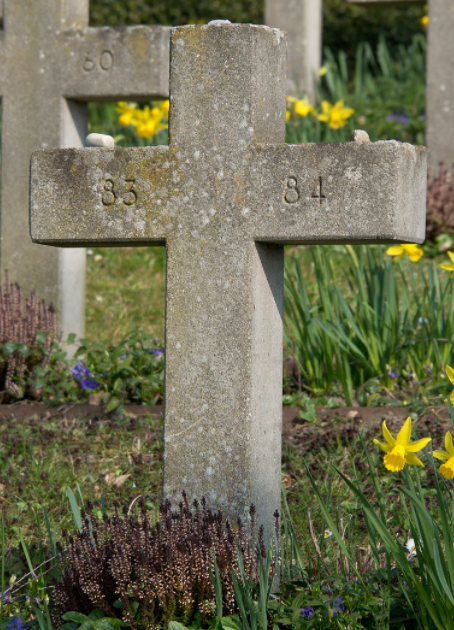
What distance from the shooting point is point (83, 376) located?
454 centimetres

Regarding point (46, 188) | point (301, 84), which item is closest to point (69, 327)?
point (46, 188)

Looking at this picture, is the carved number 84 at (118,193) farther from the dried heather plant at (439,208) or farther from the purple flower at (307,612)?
the dried heather plant at (439,208)

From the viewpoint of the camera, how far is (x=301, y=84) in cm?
930

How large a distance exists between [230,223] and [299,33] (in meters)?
7.37

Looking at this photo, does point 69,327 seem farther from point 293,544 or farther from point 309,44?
point 309,44

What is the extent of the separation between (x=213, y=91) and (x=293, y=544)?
4.01ft

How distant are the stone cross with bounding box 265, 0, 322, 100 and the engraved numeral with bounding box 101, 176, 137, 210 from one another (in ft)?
22.8

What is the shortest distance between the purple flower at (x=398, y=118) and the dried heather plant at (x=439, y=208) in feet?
7.14

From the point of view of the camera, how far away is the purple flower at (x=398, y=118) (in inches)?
352

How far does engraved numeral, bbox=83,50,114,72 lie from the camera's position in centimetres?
495

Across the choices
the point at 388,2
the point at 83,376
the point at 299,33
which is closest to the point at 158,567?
the point at 83,376

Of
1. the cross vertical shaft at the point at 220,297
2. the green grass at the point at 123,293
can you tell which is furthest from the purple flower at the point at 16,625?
the green grass at the point at 123,293

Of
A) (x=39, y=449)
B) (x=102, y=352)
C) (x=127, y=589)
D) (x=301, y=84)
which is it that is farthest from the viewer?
(x=301, y=84)

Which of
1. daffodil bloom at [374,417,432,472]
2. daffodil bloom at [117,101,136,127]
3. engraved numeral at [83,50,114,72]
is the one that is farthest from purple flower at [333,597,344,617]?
daffodil bloom at [117,101,136,127]
